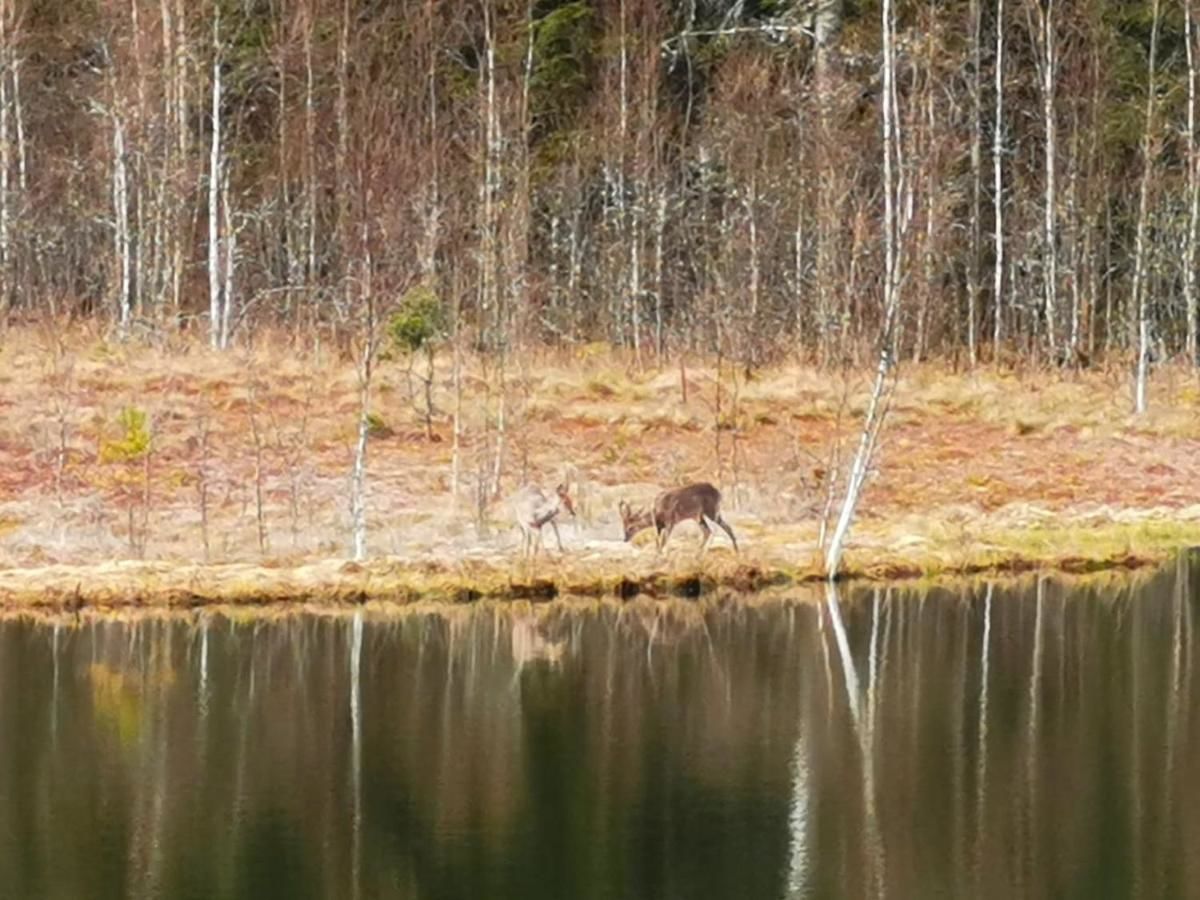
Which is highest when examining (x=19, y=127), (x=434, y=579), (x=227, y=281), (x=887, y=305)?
(x=19, y=127)

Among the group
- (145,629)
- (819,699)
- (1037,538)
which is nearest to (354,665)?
(145,629)

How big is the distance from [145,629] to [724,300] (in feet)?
54.3

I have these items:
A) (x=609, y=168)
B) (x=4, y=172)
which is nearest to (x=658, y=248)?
(x=609, y=168)

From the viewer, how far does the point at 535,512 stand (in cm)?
2231

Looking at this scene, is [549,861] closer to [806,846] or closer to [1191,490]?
[806,846]

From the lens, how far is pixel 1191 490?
28.4m

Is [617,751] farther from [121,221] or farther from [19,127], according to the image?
[19,127]

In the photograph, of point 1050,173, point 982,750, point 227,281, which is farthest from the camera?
point 1050,173

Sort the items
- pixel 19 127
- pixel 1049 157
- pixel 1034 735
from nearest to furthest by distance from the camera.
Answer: pixel 1034 735 < pixel 1049 157 < pixel 19 127

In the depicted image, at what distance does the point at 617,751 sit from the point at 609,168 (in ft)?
83.9

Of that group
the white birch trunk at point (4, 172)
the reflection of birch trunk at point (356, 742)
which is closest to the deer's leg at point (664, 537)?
the reflection of birch trunk at point (356, 742)

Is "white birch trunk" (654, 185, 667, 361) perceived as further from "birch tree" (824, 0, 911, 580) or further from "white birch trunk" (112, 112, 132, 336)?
"birch tree" (824, 0, 911, 580)

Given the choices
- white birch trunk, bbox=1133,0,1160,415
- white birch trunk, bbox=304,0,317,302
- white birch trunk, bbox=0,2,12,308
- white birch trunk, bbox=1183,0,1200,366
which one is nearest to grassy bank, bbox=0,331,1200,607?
white birch trunk, bbox=1133,0,1160,415

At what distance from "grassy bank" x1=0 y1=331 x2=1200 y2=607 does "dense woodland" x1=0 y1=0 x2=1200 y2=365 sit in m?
1.53
